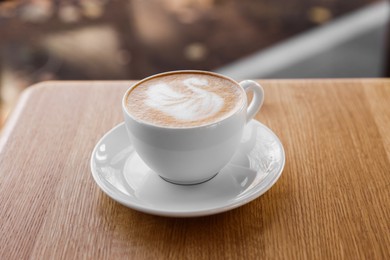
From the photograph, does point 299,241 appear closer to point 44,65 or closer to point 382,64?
point 382,64

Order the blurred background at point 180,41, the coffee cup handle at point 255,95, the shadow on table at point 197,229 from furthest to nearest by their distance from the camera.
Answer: the blurred background at point 180,41, the coffee cup handle at point 255,95, the shadow on table at point 197,229

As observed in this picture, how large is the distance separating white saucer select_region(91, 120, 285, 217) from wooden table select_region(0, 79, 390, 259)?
0.08 feet

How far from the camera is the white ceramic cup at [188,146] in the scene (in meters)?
0.61

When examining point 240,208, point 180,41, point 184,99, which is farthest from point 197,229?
point 180,41

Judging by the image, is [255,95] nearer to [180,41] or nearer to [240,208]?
[240,208]

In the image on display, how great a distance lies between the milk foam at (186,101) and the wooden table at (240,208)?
130 mm

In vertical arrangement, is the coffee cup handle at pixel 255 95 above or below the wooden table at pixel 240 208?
above

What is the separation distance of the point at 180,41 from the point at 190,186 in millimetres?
1727

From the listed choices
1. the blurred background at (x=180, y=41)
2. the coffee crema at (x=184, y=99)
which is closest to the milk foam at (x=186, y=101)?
the coffee crema at (x=184, y=99)

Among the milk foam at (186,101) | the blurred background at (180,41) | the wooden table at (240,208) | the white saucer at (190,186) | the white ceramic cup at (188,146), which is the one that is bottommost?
the blurred background at (180,41)

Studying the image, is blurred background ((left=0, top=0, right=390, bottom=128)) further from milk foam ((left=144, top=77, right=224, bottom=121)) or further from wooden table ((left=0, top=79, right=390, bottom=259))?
milk foam ((left=144, top=77, right=224, bottom=121))

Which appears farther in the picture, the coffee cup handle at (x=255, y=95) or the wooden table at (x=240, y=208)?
the coffee cup handle at (x=255, y=95)

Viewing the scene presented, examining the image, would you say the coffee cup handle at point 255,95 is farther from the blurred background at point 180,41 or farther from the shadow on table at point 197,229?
the blurred background at point 180,41

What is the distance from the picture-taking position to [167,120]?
0.63 meters
